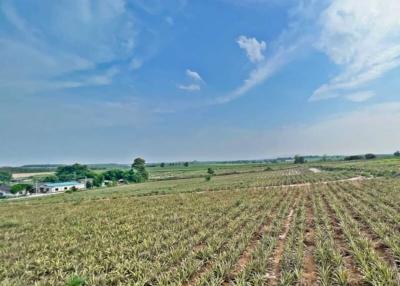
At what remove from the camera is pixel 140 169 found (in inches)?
4380

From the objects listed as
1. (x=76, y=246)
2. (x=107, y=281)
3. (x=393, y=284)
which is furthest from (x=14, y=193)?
(x=393, y=284)

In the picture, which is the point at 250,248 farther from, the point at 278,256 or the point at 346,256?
the point at 346,256

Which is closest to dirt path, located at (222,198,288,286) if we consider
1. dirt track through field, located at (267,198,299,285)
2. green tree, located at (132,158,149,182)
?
dirt track through field, located at (267,198,299,285)

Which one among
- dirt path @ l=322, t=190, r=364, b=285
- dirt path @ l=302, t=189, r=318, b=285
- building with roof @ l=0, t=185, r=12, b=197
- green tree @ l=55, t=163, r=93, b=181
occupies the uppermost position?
green tree @ l=55, t=163, r=93, b=181

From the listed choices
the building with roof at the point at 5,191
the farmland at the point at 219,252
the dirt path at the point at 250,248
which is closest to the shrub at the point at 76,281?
the farmland at the point at 219,252

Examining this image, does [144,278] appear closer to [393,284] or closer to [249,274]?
[249,274]

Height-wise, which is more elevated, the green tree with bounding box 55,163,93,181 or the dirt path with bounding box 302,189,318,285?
the green tree with bounding box 55,163,93,181

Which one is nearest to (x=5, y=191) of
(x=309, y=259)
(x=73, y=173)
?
(x=73, y=173)

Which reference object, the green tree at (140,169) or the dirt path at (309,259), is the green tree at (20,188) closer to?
the green tree at (140,169)

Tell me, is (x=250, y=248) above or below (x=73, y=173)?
below

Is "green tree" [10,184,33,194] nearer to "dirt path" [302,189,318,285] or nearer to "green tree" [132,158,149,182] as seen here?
"green tree" [132,158,149,182]

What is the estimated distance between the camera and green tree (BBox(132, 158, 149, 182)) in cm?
10328

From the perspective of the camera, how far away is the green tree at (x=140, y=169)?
103 meters

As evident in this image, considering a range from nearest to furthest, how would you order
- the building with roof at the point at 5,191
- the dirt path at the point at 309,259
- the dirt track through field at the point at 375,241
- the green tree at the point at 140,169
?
1. the dirt path at the point at 309,259
2. the dirt track through field at the point at 375,241
3. the building with roof at the point at 5,191
4. the green tree at the point at 140,169
